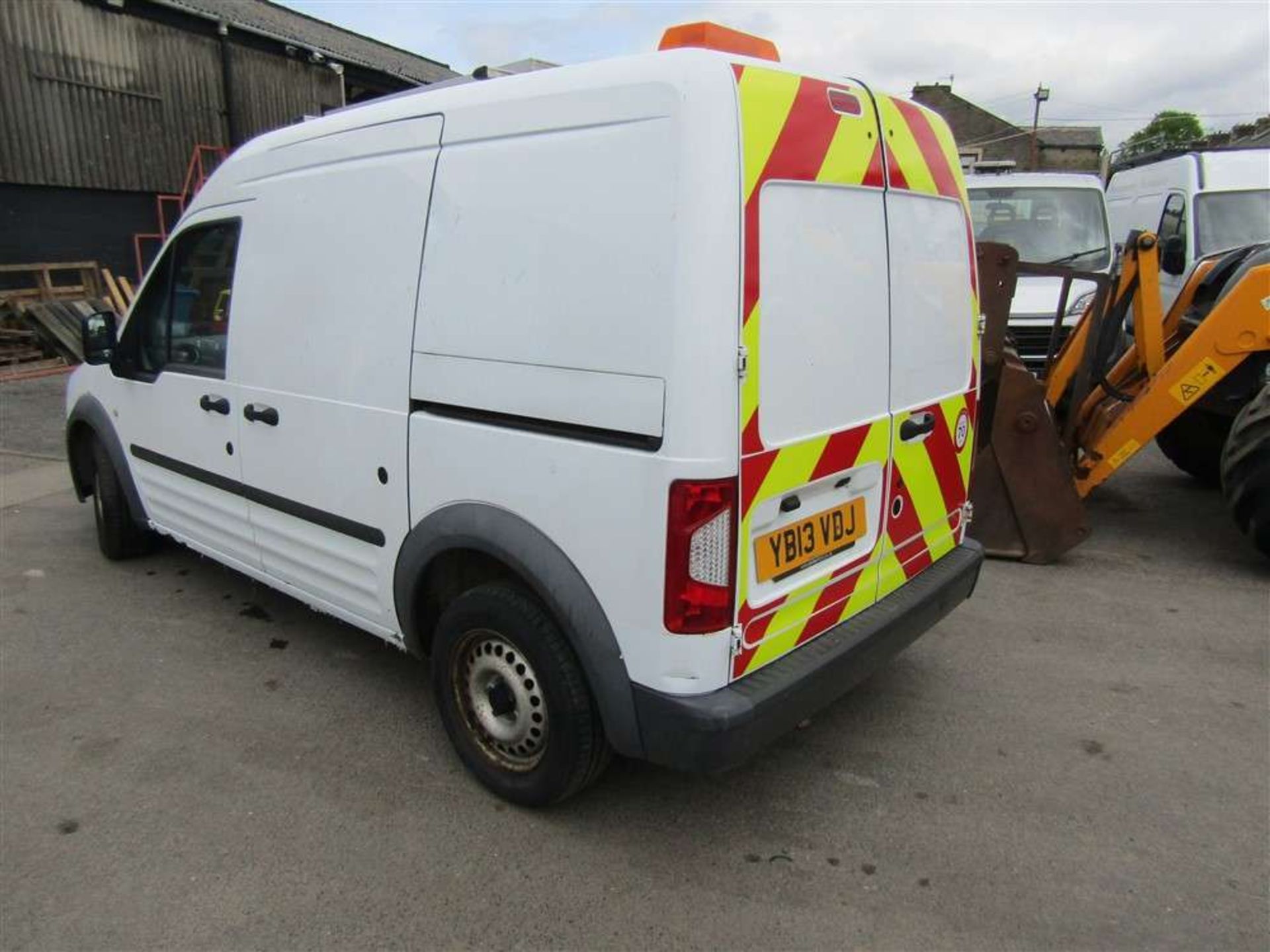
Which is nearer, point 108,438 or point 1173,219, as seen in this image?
point 108,438

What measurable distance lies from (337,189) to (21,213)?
12669mm

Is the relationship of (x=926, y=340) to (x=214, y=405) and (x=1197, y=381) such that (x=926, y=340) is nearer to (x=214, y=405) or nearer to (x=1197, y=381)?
(x=1197, y=381)

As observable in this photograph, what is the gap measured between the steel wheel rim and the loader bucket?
3.21 metres

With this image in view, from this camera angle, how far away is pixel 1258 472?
4.55m

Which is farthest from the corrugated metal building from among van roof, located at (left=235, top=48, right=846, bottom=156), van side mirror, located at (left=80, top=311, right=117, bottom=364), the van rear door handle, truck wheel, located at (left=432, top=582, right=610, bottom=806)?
truck wheel, located at (left=432, top=582, right=610, bottom=806)

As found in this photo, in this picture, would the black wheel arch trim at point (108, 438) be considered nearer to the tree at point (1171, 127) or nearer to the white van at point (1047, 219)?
the white van at point (1047, 219)

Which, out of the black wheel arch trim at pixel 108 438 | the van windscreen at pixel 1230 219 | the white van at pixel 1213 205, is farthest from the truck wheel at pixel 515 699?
the van windscreen at pixel 1230 219

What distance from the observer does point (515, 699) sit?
2.75 m

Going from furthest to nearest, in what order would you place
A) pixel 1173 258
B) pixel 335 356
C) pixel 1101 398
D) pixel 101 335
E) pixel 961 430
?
pixel 1173 258 < pixel 1101 398 < pixel 101 335 < pixel 961 430 < pixel 335 356

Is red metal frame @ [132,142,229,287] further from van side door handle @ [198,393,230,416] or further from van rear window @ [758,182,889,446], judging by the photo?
van rear window @ [758,182,889,446]

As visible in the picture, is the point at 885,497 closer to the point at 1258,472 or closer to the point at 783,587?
the point at 783,587

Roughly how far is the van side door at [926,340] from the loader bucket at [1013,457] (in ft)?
5.19

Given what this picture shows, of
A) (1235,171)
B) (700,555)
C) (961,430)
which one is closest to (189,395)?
(700,555)

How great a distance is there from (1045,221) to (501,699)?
7.09 metres
